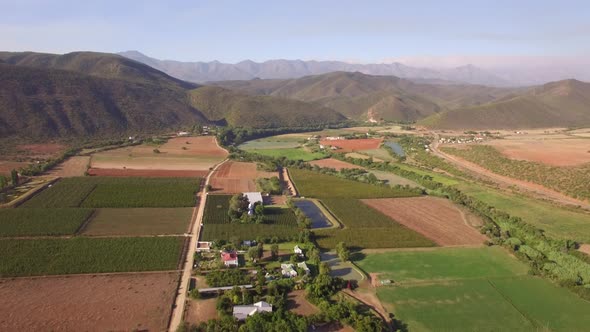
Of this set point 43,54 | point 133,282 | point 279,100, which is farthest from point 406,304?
point 43,54

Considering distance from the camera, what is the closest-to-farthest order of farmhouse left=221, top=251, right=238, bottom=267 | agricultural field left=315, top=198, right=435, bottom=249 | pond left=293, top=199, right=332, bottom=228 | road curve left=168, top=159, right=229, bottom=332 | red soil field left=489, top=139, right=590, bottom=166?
road curve left=168, top=159, right=229, bottom=332
farmhouse left=221, top=251, right=238, bottom=267
agricultural field left=315, top=198, right=435, bottom=249
pond left=293, top=199, right=332, bottom=228
red soil field left=489, top=139, right=590, bottom=166

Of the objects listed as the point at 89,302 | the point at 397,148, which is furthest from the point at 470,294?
the point at 397,148

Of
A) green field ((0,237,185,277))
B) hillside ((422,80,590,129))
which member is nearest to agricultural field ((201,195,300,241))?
green field ((0,237,185,277))

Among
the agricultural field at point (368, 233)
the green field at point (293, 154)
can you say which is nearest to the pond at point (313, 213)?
the agricultural field at point (368, 233)

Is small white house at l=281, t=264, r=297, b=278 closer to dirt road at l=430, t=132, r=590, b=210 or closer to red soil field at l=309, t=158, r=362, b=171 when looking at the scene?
dirt road at l=430, t=132, r=590, b=210

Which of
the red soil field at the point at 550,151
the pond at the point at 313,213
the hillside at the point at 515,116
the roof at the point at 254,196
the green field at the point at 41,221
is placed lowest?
the pond at the point at 313,213

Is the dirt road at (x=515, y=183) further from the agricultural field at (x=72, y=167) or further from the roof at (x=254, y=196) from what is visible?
the agricultural field at (x=72, y=167)
